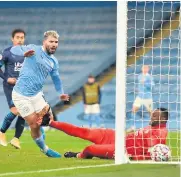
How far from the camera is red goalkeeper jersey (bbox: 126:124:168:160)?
9.69 m

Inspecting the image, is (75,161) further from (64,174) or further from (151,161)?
(64,174)

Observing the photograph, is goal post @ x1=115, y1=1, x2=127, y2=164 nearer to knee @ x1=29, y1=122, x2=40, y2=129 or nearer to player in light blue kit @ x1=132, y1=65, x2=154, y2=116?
knee @ x1=29, y1=122, x2=40, y2=129

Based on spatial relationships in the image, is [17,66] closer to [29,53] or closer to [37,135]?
[37,135]

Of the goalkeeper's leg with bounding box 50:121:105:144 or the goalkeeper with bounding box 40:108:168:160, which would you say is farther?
the goalkeeper's leg with bounding box 50:121:105:144

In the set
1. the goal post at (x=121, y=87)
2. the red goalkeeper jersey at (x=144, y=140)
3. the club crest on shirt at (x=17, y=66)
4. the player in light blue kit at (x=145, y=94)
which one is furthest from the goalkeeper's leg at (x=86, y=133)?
the player in light blue kit at (x=145, y=94)

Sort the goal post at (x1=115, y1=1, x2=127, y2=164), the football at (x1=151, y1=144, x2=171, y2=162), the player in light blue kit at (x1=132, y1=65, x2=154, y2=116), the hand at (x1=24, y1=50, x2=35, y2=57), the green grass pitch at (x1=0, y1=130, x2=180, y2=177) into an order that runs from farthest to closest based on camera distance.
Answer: the player in light blue kit at (x1=132, y1=65, x2=154, y2=116), the hand at (x1=24, y1=50, x2=35, y2=57), the football at (x1=151, y1=144, x2=171, y2=162), the goal post at (x1=115, y1=1, x2=127, y2=164), the green grass pitch at (x1=0, y1=130, x2=180, y2=177)

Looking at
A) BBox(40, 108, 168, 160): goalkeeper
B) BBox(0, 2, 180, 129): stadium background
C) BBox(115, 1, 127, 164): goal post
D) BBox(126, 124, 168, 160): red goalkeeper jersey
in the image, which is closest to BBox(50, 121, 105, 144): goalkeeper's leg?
BBox(40, 108, 168, 160): goalkeeper

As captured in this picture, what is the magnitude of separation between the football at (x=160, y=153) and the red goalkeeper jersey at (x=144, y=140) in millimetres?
210

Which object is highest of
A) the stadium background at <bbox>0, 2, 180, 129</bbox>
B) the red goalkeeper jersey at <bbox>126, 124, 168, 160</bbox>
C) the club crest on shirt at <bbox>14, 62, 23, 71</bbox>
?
the stadium background at <bbox>0, 2, 180, 129</bbox>

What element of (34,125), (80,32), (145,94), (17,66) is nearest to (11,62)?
(17,66)

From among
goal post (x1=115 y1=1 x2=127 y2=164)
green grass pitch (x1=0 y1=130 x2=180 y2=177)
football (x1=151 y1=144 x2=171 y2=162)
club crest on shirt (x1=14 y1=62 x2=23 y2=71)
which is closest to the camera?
green grass pitch (x1=0 y1=130 x2=180 y2=177)

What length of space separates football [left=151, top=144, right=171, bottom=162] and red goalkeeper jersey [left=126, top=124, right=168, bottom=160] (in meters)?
0.21

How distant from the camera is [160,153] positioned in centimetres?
940

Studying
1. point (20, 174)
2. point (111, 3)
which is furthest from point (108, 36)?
point (20, 174)
